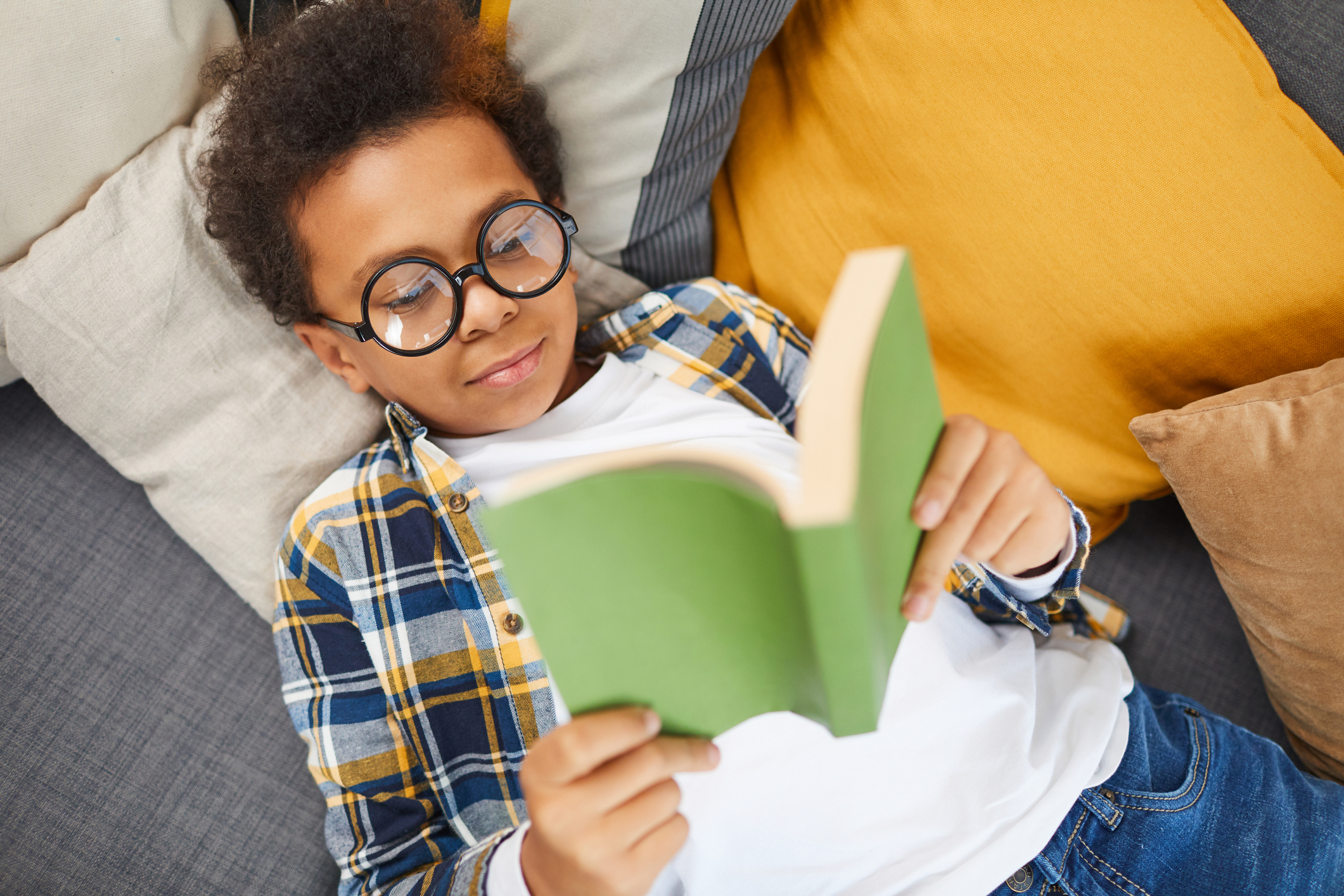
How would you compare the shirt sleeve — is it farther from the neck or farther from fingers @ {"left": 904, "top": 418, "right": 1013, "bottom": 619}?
fingers @ {"left": 904, "top": 418, "right": 1013, "bottom": 619}

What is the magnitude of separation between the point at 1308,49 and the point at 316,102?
3.80 ft

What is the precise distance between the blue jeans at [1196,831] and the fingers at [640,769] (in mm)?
502

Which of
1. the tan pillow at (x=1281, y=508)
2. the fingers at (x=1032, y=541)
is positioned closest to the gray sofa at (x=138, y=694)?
the tan pillow at (x=1281, y=508)

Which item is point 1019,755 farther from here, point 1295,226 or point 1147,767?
point 1295,226

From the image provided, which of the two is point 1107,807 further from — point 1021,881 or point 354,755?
point 354,755

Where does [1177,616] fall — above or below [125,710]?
below

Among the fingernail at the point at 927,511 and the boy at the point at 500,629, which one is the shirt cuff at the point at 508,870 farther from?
the fingernail at the point at 927,511

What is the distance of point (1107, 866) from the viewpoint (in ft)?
2.77

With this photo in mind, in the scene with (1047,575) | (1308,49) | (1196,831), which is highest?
(1308,49)

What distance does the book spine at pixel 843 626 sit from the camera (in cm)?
39

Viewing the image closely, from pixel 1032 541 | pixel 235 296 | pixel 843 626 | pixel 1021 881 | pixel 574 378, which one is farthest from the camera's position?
pixel 574 378

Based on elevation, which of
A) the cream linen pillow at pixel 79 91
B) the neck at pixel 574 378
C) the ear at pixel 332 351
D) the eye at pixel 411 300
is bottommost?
the neck at pixel 574 378

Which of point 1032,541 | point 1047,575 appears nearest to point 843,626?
point 1032,541

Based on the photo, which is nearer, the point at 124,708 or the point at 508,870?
the point at 508,870
